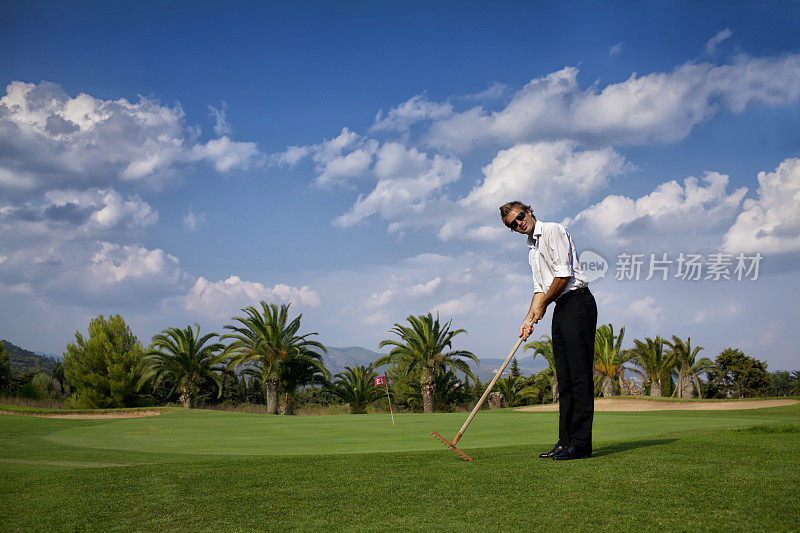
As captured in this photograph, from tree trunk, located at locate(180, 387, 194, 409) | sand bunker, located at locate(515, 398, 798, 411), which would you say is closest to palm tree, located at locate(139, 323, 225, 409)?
tree trunk, located at locate(180, 387, 194, 409)

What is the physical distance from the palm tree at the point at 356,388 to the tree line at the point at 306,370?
77 millimetres

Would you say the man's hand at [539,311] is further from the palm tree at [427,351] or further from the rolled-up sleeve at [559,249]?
the palm tree at [427,351]

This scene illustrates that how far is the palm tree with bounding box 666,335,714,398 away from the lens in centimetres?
4294

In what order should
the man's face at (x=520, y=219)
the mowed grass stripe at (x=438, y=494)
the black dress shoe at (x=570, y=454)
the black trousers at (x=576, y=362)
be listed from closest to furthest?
the mowed grass stripe at (x=438, y=494) < the black dress shoe at (x=570, y=454) < the black trousers at (x=576, y=362) < the man's face at (x=520, y=219)

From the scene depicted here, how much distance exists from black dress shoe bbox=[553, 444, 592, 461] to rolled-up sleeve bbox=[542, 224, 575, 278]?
70.4 inches

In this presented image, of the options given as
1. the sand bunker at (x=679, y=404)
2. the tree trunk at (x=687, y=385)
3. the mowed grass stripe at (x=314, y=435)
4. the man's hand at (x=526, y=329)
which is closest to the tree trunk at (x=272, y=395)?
the mowed grass stripe at (x=314, y=435)

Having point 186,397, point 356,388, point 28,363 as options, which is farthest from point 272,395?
point 28,363

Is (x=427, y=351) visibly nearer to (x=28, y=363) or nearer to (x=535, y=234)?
(x=535, y=234)

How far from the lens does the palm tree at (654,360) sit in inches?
1690

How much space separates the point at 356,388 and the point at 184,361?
12.7 meters

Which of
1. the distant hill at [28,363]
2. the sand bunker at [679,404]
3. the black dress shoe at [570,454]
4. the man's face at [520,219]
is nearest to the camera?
the black dress shoe at [570,454]

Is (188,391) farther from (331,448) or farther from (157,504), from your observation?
(157,504)

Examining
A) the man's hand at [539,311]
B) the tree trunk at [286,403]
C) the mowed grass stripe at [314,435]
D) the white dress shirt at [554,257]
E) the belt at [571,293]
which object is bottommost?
the tree trunk at [286,403]

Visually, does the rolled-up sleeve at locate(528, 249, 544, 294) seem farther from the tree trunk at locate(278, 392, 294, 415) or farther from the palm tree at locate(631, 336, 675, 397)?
the palm tree at locate(631, 336, 675, 397)
